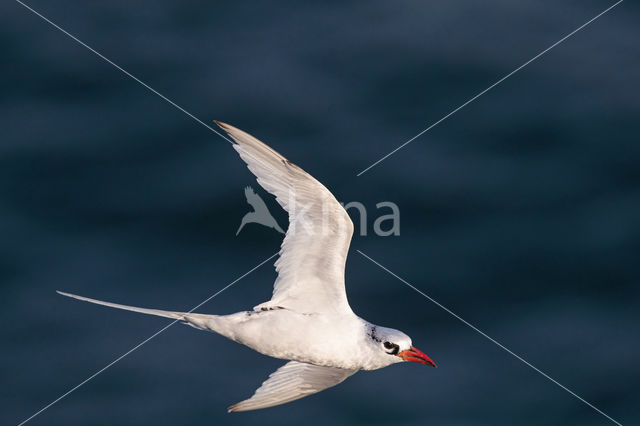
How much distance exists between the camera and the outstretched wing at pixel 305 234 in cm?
1453

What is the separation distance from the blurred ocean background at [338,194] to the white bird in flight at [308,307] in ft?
11.4

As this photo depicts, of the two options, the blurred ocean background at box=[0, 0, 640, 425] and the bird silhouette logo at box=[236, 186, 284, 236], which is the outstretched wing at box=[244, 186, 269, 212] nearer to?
the bird silhouette logo at box=[236, 186, 284, 236]

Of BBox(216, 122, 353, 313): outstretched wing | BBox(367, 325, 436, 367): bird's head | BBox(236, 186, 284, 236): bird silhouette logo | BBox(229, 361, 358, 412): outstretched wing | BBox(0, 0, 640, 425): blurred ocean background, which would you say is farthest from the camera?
BBox(236, 186, 284, 236): bird silhouette logo

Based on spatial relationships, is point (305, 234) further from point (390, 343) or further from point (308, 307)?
point (390, 343)

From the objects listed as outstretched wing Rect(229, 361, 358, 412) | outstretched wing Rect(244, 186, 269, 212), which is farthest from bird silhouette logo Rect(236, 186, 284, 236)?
outstretched wing Rect(229, 361, 358, 412)

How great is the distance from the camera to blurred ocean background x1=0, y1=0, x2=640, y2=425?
61.0ft

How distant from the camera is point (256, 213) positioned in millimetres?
20281

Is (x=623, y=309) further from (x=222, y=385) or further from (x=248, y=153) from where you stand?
(x=248, y=153)

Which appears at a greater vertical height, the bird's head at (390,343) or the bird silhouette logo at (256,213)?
the bird silhouette logo at (256,213)

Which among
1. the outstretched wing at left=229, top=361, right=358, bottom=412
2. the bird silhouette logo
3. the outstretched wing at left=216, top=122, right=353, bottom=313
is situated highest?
the bird silhouette logo

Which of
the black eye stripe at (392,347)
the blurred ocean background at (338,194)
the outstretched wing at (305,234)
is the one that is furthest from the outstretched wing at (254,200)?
the black eye stripe at (392,347)

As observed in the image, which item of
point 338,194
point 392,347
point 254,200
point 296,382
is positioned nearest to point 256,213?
point 254,200

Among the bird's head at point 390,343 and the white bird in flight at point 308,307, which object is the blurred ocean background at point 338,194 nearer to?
the bird's head at point 390,343

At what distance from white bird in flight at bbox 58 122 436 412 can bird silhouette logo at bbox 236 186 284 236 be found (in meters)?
4.77
